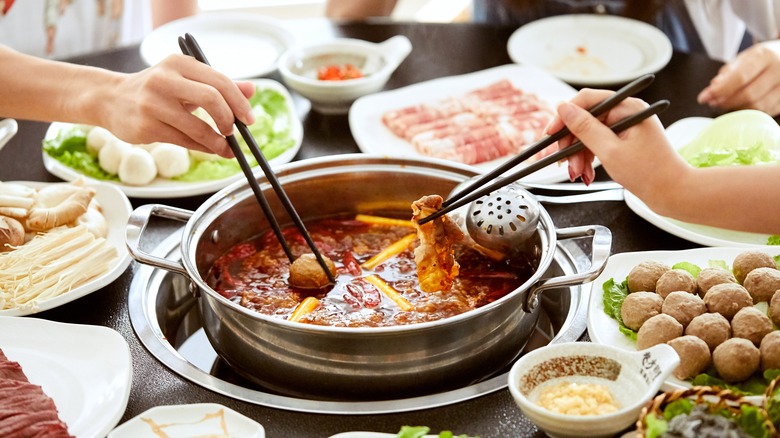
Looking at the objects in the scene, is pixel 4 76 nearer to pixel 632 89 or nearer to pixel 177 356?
pixel 177 356

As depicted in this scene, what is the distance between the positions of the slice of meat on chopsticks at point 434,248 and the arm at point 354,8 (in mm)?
2336

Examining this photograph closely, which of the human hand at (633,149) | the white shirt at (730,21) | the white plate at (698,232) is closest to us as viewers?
the human hand at (633,149)

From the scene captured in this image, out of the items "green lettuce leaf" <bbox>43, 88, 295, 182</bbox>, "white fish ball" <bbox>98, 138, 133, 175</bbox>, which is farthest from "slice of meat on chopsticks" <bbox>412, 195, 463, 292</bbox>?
"white fish ball" <bbox>98, 138, 133, 175</bbox>

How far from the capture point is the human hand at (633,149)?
78.7 inches

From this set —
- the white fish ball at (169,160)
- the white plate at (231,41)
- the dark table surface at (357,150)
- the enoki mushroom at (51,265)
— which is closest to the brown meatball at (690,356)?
the dark table surface at (357,150)

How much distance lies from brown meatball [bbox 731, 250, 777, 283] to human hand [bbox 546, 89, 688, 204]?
39 centimetres

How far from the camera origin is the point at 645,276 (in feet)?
7.31

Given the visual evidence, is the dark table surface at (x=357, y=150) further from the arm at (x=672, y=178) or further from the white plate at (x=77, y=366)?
the arm at (x=672, y=178)

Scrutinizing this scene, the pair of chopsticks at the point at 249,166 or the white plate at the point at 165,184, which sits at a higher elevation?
the pair of chopsticks at the point at 249,166

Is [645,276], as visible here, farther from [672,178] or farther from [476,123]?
[476,123]

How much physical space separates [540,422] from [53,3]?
309 centimetres

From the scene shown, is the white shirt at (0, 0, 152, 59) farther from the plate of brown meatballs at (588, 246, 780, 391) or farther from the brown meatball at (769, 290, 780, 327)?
the brown meatball at (769, 290, 780, 327)

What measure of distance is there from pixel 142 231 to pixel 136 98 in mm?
366

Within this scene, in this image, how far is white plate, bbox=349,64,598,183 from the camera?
335 cm
